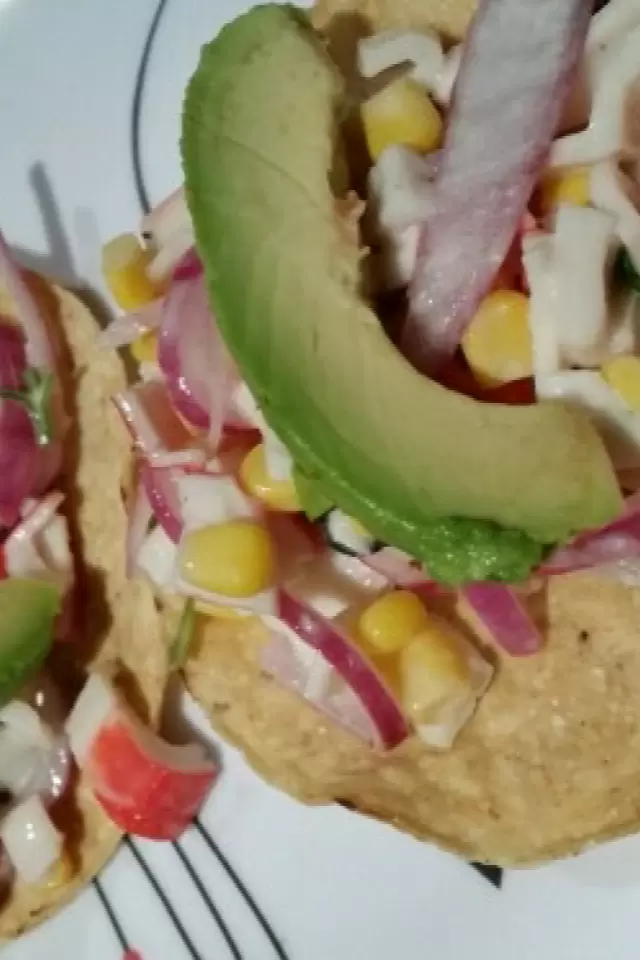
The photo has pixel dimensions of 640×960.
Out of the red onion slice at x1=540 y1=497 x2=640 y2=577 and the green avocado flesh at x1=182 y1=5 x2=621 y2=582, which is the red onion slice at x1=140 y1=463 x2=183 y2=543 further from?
the red onion slice at x1=540 y1=497 x2=640 y2=577

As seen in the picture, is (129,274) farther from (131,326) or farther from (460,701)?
(460,701)

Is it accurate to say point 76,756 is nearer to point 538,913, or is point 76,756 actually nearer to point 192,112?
point 538,913

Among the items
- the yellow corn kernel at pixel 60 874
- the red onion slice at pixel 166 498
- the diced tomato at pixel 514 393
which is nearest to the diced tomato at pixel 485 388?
the diced tomato at pixel 514 393

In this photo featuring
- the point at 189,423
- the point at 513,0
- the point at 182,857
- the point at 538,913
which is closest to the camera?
the point at 513,0

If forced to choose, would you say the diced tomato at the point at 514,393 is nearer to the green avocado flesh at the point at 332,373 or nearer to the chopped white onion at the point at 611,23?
the green avocado flesh at the point at 332,373


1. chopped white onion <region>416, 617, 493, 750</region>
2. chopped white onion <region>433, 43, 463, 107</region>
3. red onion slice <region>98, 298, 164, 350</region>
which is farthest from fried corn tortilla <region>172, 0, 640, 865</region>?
red onion slice <region>98, 298, 164, 350</region>

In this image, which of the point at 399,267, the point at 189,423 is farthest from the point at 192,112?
the point at 189,423
